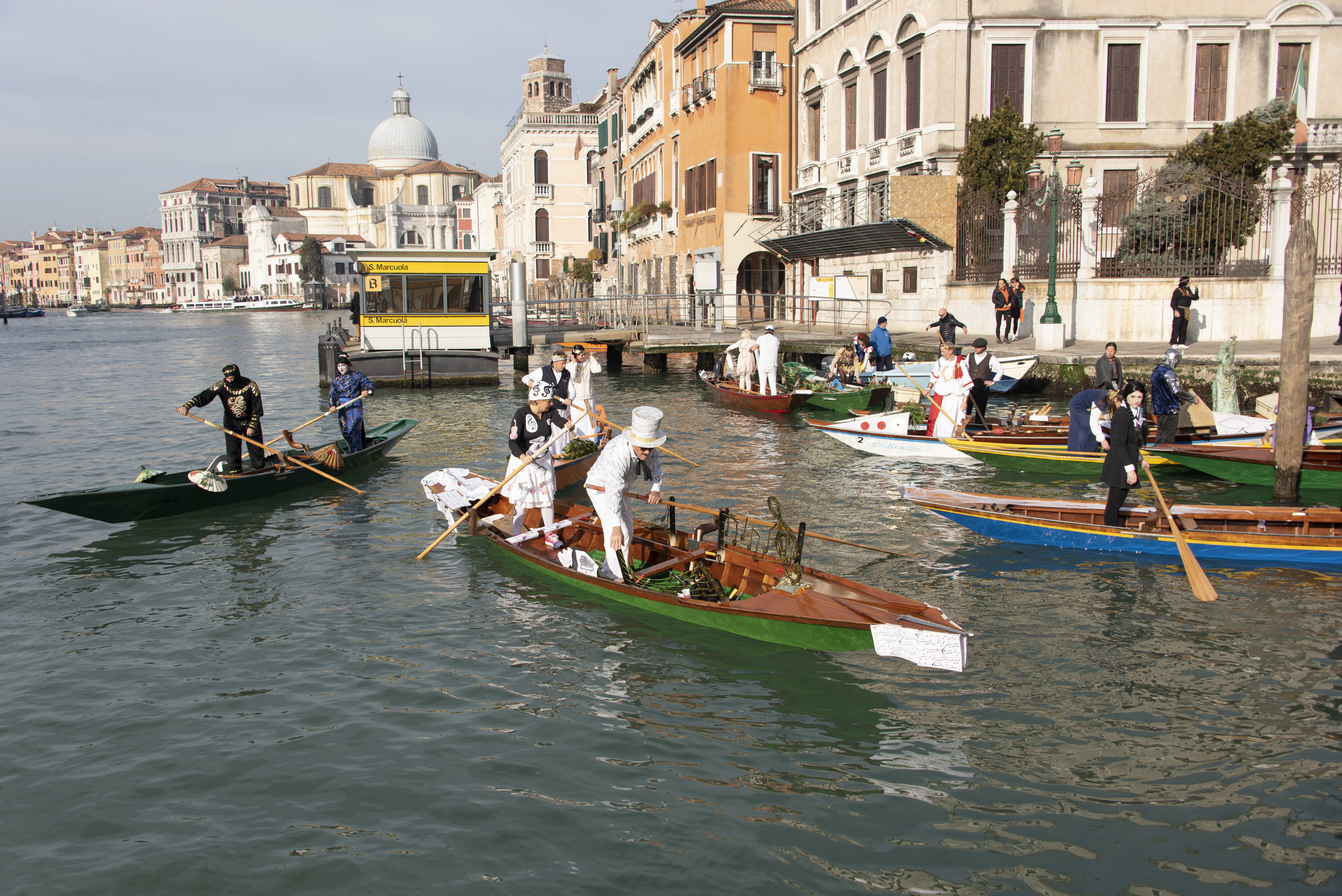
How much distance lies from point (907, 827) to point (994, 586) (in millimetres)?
4568

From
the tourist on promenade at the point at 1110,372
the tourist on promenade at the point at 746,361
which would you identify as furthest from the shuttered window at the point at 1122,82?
the tourist on promenade at the point at 1110,372

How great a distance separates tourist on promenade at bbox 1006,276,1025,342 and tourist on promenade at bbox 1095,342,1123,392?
864cm

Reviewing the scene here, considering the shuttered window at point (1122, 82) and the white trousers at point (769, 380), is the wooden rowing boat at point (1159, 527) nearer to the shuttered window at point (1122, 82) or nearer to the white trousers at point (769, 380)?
the white trousers at point (769, 380)

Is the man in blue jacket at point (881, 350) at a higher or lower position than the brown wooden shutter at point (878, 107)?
lower

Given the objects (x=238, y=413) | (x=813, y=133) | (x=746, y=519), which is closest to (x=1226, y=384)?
(x=746, y=519)

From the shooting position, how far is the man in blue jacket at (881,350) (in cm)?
2241

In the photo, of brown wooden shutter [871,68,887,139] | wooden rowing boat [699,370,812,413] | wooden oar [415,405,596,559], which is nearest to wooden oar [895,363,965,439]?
wooden rowing boat [699,370,812,413]

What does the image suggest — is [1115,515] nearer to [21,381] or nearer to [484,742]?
[484,742]

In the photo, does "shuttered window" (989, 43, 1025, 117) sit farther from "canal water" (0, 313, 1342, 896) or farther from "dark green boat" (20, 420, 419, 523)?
"dark green boat" (20, 420, 419, 523)

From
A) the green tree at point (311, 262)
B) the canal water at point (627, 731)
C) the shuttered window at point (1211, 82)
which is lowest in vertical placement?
the canal water at point (627, 731)

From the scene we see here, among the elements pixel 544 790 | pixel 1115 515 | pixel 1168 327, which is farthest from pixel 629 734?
pixel 1168 327

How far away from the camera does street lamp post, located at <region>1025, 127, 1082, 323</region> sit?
21312 mm

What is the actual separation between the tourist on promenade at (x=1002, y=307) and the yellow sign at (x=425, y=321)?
13.6m

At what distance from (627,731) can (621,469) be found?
7.23 feet
